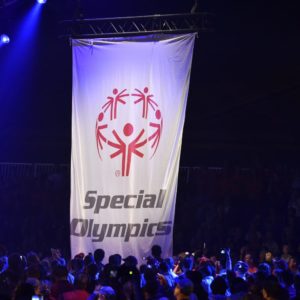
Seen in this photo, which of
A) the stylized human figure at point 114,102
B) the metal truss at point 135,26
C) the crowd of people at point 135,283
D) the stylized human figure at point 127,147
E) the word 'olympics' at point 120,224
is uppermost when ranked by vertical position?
the metal truss at point 135,26

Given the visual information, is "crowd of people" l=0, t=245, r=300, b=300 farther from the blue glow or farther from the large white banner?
the blue glow

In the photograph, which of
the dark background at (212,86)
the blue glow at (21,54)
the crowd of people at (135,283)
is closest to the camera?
the crowd of people at (135,283)

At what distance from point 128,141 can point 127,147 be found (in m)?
0.09

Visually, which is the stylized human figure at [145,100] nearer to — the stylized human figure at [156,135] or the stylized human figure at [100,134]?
the stylized human figure at [156,135]

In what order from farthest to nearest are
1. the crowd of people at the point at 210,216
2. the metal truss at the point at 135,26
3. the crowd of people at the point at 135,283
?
the crowd of people at the point at 210,216, the metal truss at the point at 135,26, the crowd of people at the point at 135,283

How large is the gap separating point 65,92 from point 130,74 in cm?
537

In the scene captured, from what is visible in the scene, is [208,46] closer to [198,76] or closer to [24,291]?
[198,76]

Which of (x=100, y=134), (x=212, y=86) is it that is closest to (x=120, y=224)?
(x=100, y=134)

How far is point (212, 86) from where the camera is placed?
14922mm

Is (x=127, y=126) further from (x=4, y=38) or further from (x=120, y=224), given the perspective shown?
(x=4, y=38)

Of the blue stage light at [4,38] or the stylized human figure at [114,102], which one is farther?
the blue stage light at [4,38]

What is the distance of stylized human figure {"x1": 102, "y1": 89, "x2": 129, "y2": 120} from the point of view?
10.2 m

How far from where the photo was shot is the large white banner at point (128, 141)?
9.98 meters

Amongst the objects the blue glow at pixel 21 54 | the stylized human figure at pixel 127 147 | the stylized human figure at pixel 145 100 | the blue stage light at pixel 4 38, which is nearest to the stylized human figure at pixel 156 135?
the stylized human figure at pixel 127 147
